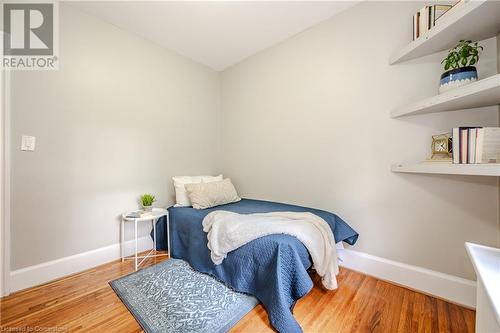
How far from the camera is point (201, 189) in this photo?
2275 mm

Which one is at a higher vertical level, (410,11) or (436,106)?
(410,11)

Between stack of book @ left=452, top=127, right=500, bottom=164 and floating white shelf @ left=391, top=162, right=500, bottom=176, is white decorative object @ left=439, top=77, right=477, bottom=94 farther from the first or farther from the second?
floating white shelf @ left=391, top=162, right=500, bottom=176

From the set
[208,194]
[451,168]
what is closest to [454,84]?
[451,168]

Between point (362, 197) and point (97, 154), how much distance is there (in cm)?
261

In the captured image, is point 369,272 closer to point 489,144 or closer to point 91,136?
point 489,144

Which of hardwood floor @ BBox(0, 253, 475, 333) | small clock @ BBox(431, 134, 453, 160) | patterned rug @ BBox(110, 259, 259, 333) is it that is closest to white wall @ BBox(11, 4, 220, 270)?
hardwood floor @ BBox(0, 253, 475, 333)

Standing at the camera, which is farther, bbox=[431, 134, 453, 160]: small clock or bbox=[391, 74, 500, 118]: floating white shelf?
bbox=[431, 134, 453, 160]: small clock

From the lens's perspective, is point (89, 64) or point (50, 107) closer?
point (50, 107)

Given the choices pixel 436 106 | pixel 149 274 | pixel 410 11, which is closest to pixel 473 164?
pixel 436 106

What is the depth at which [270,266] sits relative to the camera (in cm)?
134

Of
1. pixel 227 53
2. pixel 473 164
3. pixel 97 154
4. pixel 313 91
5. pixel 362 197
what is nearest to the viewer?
pixel 473 164

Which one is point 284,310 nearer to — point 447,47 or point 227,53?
point 447,47

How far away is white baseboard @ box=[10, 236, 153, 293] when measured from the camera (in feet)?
5.28

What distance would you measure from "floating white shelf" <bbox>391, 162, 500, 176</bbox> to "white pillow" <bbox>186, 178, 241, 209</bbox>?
1700 mm
